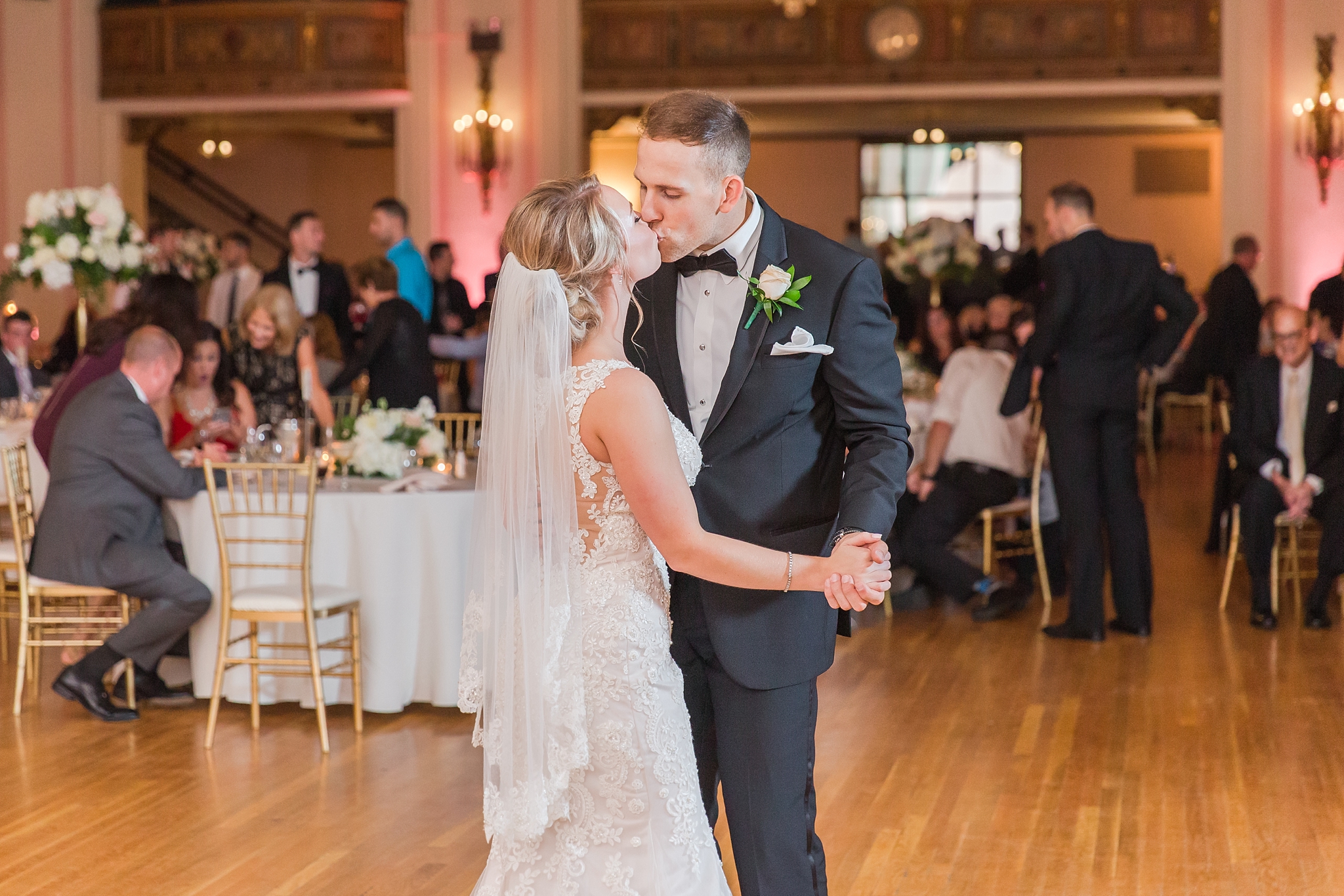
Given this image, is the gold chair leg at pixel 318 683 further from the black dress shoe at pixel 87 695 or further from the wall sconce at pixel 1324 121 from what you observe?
the wall sconce at pixel 1324 121

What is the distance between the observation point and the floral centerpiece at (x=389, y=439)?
5.04 m

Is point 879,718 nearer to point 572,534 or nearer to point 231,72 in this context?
point 572,534

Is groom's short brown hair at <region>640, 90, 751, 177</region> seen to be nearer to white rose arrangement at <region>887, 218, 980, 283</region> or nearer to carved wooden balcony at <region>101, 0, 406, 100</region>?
white rose arrangement at <region>887, 218, 980, 283</region>

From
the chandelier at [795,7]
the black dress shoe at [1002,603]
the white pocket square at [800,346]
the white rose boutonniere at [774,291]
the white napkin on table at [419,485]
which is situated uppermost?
the chandelier at [795,7]

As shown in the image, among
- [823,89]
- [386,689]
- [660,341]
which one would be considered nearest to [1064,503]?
[386,689]

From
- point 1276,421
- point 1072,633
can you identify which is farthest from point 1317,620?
point 1072,633

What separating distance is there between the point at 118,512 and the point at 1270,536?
472 centimetres

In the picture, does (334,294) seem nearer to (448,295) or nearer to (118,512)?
(448,295)

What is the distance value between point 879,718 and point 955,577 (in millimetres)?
1844

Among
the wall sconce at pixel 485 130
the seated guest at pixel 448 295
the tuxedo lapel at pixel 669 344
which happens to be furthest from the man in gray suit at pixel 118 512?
the wall sconce at pixel 485 130

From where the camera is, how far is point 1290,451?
250 inches

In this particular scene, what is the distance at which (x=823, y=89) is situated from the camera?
11.5 m

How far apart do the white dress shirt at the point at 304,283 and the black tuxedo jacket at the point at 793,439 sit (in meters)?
6.36

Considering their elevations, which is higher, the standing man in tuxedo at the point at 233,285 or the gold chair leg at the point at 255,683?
the standing man in tuxedo at the point at 233,285
